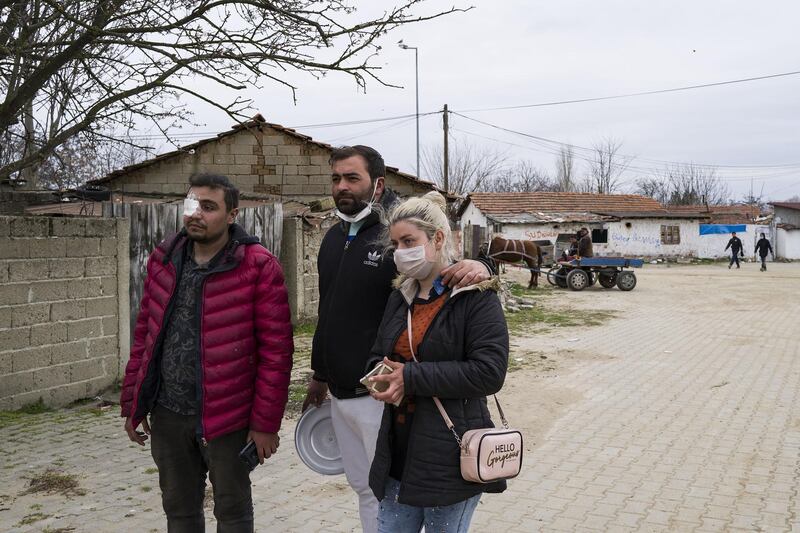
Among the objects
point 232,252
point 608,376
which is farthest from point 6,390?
point 608,376

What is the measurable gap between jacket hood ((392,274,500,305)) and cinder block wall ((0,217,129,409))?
488cm

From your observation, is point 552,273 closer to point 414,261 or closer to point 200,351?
point 200,351

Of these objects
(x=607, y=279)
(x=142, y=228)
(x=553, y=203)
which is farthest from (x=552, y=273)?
(x=553, y=203)

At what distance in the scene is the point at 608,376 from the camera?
29.2ft

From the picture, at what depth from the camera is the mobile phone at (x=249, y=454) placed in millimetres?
3055

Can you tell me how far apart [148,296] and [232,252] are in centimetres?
51

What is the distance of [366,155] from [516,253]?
60.9 ft

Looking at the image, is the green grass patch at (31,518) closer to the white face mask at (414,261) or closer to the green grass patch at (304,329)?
the white face mask at (414,261)

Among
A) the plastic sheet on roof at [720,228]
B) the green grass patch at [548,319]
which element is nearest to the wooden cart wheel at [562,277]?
the green grass patch at [548,319]

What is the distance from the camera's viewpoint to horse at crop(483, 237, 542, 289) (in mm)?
21578

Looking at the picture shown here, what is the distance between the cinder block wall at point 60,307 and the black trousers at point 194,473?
402 centimetres

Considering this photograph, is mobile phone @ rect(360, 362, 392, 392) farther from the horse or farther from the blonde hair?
the horse

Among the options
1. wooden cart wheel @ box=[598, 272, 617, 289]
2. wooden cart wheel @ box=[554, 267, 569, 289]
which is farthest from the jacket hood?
wooden cart wheel @ box=[554, 267, 569, 289]

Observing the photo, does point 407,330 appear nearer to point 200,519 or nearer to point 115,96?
point 200,519
